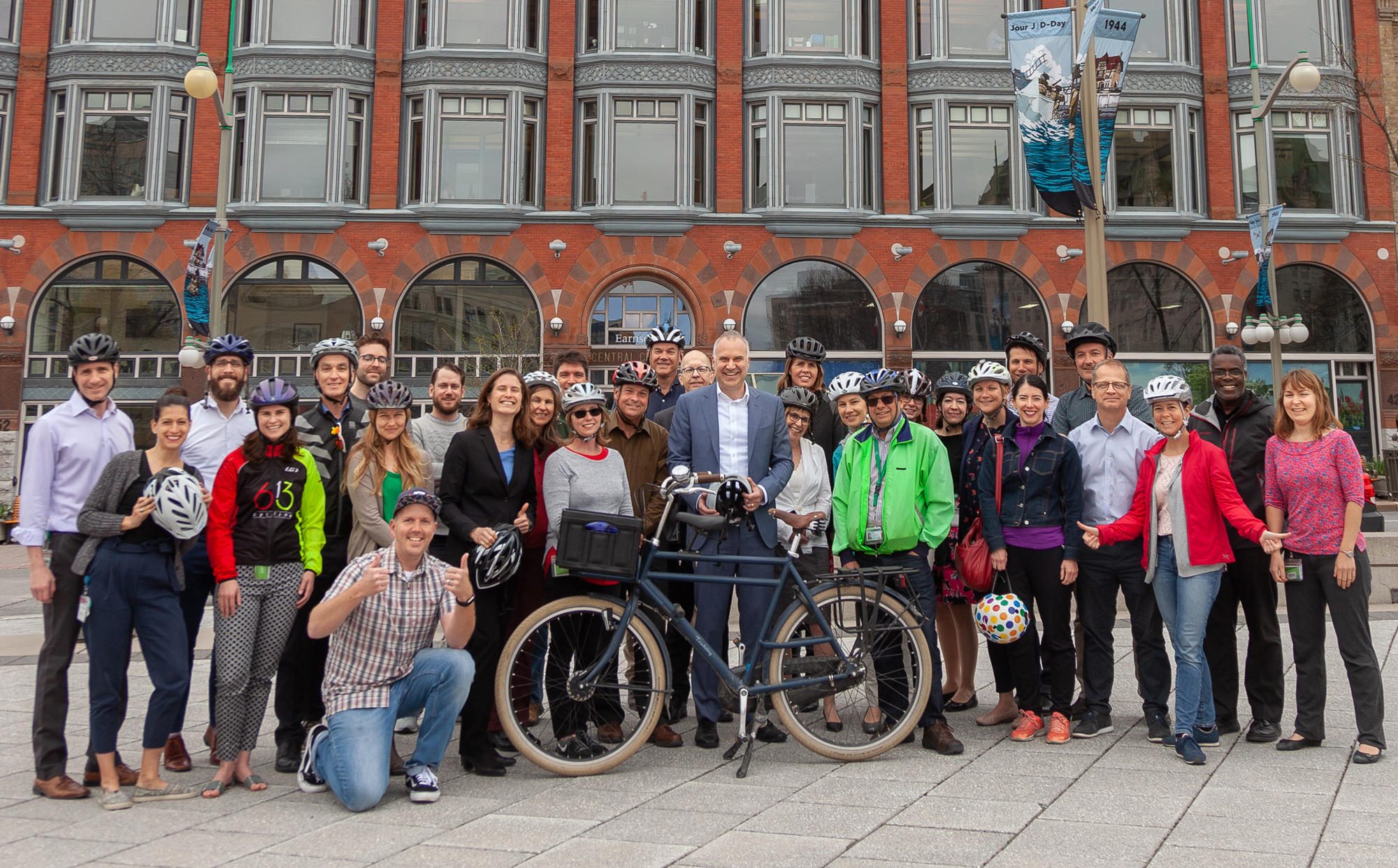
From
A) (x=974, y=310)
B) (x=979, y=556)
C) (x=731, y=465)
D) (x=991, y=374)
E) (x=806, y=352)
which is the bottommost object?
(x=979, y=556)

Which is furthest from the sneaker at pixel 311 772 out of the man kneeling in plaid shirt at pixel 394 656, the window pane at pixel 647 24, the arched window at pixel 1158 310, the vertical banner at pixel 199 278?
the arched window at pixel 1158 310

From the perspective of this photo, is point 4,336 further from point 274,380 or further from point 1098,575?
point 1098,575

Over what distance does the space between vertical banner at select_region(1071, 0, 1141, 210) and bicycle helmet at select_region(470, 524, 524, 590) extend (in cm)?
1095

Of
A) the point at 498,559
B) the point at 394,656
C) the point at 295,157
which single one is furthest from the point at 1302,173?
the point at 394,656

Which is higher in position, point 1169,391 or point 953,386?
point 953,386

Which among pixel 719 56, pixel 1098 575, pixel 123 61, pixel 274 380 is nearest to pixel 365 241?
pixel 123 61

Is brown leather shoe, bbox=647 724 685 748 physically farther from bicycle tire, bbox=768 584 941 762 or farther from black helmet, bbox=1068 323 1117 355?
black helmet, bbox=1068 323 1117 355

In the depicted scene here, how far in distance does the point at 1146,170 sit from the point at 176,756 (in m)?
26.7

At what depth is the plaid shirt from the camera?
16.8ft

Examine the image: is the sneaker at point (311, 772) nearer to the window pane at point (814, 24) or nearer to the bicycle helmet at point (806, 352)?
the bicycle helmet at point (806, 352)

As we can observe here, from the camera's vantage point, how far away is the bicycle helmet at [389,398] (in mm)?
5797

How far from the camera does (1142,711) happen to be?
6832mm

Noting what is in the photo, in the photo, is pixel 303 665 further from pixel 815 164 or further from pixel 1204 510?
pixel 815 164

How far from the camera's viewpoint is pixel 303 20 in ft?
84.4
